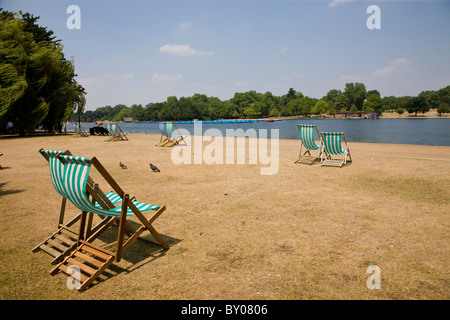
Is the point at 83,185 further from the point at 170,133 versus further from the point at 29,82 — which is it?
the point at 29,82

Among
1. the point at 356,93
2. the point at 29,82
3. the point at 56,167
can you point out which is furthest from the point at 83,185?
the point at 356,93

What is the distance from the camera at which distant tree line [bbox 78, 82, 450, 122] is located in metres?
144

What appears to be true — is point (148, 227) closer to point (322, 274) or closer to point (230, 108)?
point (322, 274)

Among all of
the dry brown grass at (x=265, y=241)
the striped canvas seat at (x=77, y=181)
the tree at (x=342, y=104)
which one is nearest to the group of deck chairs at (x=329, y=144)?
the dry brown grass at (x=265, y=241)

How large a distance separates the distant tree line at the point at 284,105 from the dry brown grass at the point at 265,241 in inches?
5579

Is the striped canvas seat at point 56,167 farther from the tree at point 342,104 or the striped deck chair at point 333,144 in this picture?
the tree at point 342,104

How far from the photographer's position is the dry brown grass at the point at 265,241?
2.70 m

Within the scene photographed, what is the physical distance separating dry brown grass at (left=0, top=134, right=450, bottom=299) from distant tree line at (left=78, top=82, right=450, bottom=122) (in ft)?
465

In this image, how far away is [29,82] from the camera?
2536 centimetres

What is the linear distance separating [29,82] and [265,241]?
2936 centimetres

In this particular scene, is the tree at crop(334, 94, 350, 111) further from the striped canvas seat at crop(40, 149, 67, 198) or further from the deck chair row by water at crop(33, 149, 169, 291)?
the striped canvas seat at crop(40, 149, 67, 198)

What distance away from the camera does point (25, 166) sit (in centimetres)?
973
